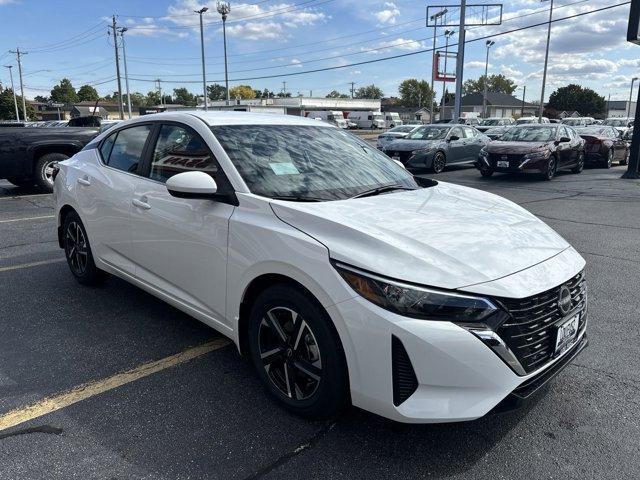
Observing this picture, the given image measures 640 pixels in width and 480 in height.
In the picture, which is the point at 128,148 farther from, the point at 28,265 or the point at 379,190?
the point at 28,265

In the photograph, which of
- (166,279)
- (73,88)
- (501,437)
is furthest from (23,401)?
(73,88)

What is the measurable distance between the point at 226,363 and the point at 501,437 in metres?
1.78

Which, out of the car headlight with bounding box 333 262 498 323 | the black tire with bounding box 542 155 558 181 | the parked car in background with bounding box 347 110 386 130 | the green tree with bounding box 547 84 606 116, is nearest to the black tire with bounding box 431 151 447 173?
the black tire with bounding box 542 155 558 181

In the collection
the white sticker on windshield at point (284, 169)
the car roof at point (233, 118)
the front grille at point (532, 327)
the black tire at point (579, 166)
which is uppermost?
the car roof at point (233, 118)

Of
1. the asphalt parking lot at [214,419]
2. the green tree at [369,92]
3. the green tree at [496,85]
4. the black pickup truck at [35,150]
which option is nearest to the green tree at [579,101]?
the green tree at [496,85]

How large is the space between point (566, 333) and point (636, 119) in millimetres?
15000

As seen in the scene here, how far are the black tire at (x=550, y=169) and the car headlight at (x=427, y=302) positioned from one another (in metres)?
12.9

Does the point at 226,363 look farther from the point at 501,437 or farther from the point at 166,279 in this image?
the point at 501,437

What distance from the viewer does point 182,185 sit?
2.94 meters

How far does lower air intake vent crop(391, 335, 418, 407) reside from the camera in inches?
86.7

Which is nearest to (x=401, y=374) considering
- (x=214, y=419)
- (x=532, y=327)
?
(x=532, y=327)

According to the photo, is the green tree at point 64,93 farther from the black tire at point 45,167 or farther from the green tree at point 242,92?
the black tire at point 45,167

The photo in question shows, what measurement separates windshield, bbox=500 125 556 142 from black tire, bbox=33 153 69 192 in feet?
38.5

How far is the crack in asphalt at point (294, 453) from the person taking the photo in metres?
2.34
